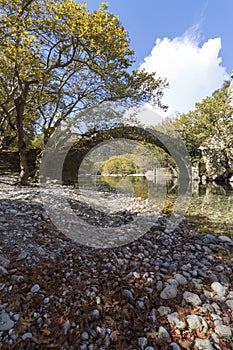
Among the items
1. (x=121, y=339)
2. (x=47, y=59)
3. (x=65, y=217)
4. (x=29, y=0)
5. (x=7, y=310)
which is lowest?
(x=121, y=339)

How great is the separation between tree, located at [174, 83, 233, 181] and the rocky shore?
46.5 ft

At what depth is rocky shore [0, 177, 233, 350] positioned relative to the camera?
1634 millimetres

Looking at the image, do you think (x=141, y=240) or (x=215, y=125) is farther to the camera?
(x=215, y=125)

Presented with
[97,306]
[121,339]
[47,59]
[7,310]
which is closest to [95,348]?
[121,339]

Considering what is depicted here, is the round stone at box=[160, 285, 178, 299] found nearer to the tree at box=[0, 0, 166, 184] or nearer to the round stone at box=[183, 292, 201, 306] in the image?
the round stone at box=[183, 292, 201, 306]

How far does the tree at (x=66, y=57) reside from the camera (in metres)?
4.34

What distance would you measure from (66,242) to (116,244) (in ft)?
2.57

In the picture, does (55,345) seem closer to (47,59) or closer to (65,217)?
(65,217)

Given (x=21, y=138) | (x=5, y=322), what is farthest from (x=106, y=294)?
(x=21, y=138)

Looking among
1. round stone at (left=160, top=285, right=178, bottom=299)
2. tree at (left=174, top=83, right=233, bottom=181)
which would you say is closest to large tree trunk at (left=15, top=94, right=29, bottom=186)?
round stone at (left=160, top=285, right=178, bottom=299)

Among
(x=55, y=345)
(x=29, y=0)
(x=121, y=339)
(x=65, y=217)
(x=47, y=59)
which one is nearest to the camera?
(x=55, y=345)

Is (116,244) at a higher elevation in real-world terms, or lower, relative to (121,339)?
higher

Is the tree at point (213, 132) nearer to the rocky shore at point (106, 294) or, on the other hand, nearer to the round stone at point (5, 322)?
the rocky shore at point (106, 294)

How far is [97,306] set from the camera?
1.91 meters
